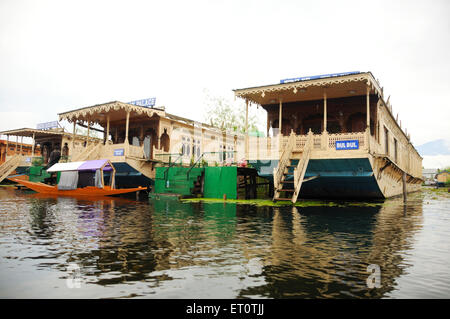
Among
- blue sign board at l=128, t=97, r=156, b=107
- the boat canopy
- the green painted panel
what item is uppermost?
blue sign board at l=128, t=97, r=156, b=107

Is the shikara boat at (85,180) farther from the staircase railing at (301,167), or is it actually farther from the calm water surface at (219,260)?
the calm water surface at (219,260)

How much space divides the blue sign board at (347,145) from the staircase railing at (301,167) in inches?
56.0

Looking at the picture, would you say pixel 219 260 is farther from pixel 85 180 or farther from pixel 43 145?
pixel 43 145

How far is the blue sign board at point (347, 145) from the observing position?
1664 cm

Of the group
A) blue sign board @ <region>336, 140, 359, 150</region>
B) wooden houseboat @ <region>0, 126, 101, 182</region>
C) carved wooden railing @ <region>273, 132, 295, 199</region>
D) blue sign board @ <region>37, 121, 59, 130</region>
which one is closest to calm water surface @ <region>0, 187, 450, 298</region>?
carved wooden railing @ <region>273, 132, 295, 199</region>

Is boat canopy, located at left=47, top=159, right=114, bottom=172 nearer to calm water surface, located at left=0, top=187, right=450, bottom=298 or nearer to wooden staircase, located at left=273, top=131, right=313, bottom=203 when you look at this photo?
wooden staircase, located at left=273, top=131, right=313, bottom=203

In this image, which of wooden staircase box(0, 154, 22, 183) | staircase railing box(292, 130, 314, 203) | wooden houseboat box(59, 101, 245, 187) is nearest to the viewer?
staircase railing box(292, 130, 314, 203)

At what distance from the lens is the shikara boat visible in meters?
23.5

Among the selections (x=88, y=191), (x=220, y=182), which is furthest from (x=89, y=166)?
(x=220, y=182)

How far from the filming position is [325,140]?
17.5 m

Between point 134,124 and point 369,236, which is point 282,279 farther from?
point 134,124

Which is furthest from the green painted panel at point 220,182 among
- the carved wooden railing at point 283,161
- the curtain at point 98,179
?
the curtain at point 98,179

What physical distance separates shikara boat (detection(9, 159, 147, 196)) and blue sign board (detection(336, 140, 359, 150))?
14202 millimetres
